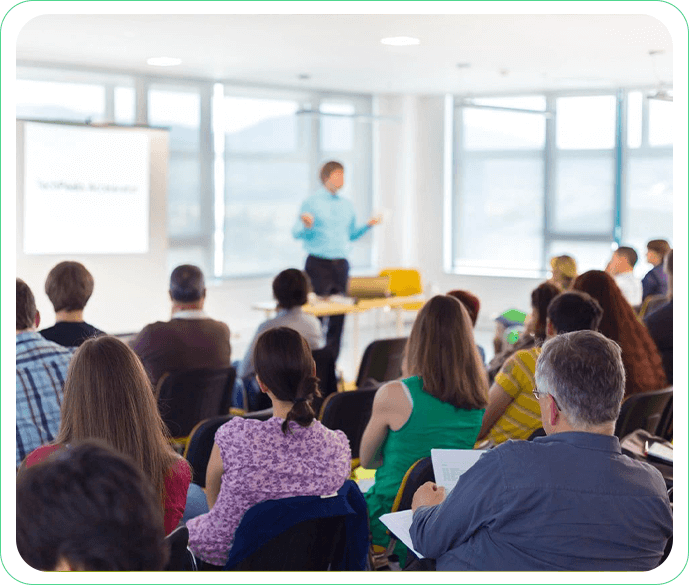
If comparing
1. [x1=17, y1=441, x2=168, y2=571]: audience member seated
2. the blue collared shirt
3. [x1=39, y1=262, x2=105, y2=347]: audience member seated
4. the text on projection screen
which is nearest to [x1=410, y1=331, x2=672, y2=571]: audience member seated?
the blue collared shirt

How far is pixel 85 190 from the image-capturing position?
312 inches

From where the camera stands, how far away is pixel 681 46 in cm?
193

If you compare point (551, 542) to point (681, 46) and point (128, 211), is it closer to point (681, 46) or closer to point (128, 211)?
point (681, 46)

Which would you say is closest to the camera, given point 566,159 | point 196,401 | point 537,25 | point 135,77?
point 196,401

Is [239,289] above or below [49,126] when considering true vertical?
below

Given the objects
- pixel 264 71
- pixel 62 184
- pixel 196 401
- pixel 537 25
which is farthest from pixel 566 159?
pixel 196 401

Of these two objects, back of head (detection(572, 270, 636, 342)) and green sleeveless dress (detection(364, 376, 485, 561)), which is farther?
back of head (detection(572, 270, 636, 342))

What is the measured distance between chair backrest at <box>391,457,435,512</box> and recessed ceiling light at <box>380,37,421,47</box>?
4.89m

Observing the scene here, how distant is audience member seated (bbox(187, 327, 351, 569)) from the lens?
252 centimetres

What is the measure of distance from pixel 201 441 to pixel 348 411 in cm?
69

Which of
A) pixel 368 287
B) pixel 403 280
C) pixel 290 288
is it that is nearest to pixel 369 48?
pixel 368 287

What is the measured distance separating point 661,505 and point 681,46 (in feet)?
3.13

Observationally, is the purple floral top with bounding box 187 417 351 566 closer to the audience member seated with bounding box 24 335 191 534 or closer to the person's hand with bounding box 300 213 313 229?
the audience member seated with bounding box 24 335 191 534

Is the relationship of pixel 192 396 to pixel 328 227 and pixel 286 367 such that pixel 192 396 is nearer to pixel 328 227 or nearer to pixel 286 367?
pixel 286 367
